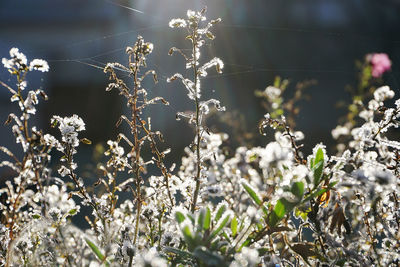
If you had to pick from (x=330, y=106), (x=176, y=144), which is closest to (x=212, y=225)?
(x=176, y=144)

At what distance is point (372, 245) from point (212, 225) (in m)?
0.45

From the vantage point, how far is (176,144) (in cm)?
715

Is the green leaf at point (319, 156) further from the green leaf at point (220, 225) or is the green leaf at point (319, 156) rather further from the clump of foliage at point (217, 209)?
the green leaf at point (220, 225)

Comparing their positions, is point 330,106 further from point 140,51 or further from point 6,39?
point 140,51

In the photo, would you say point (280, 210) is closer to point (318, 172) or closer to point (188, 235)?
point (318, 172)

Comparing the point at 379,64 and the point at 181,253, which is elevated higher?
the point at 379,64

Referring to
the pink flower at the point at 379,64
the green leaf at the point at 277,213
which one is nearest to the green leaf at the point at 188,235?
the green leaf at the point at 277,213

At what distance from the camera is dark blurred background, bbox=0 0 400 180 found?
8.00 metres

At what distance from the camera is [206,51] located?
779 cm

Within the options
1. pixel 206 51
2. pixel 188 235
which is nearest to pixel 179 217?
pixel 188 235

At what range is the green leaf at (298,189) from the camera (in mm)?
853

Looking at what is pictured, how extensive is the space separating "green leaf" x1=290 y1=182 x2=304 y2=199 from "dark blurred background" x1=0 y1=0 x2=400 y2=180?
21.8 ft

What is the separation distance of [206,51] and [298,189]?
7.13 m

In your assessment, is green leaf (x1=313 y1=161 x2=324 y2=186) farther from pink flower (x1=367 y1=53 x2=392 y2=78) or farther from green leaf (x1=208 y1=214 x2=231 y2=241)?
pink flower (x1=367 y1=53 x2=392 y2=78)
